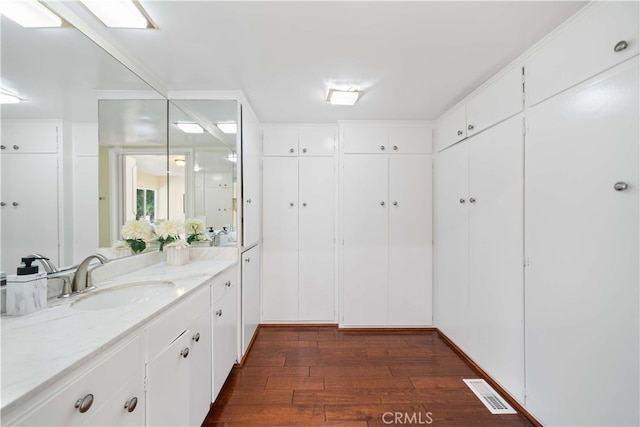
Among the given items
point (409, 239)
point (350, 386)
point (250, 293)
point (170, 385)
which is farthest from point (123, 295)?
point (409, 239)

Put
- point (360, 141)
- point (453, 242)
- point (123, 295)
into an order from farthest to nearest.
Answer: point (360, 141)
point (453, 242)
point (123, 295)

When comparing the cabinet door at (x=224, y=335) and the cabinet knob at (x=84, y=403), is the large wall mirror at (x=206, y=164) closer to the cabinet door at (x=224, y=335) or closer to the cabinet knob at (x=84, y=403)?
the cabinet door at (x=224, y=335)

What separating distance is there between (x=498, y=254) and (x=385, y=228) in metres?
1.21

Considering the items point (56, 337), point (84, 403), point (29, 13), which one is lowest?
point (84, 403)

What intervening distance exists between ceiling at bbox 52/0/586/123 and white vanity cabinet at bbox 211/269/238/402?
1568 mm

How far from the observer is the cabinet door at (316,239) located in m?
3.07

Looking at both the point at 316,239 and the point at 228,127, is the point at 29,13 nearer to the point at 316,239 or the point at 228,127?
the point at 228,127

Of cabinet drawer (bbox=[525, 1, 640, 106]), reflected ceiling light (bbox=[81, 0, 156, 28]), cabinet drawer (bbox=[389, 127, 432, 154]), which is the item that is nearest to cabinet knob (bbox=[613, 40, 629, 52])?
cabinet drawer (bbox=[525, 1, 640, 106])

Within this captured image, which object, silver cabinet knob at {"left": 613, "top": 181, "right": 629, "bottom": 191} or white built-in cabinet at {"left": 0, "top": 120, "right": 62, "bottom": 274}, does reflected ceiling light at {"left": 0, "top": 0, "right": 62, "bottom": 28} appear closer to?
white built-in cabinet at {"left": 0, "top": 120, "right": 62, "bottom": 274}

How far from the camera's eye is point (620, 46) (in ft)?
3.81

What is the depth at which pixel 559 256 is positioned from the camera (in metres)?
1.45

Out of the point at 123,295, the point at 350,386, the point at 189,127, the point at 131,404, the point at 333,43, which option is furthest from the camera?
the point at 189,127

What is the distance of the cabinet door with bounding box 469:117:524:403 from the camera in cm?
175

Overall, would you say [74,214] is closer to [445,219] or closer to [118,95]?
[118,95]
